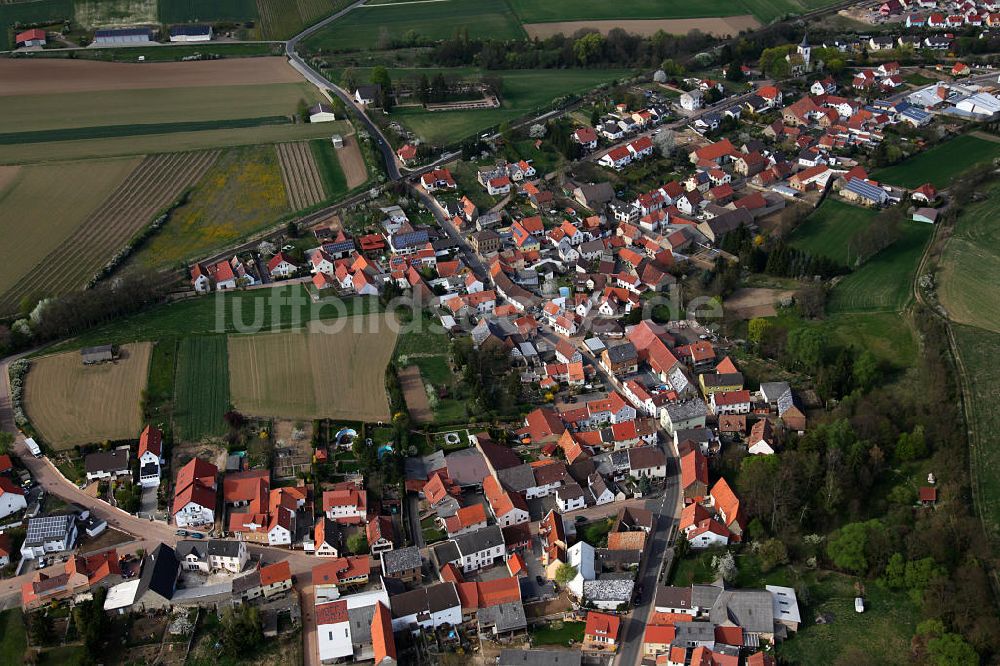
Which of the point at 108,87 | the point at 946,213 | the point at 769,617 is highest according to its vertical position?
the point at 108,87

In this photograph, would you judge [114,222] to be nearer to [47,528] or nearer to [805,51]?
[47,528]

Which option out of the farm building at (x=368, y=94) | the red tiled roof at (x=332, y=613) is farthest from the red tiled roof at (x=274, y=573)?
the farm building at (x=368, y=94)

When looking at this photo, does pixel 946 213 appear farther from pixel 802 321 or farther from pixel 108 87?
pixel 108 87

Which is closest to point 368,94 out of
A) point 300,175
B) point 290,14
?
point 300,175

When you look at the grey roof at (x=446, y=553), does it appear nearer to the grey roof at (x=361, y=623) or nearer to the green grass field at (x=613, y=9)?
the grey roof at (x=361, y=623)

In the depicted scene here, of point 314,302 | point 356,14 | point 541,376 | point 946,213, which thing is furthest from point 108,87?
point 946,213

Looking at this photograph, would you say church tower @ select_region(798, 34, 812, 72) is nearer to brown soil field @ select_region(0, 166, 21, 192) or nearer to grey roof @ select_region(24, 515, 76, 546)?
brown soil field @ select_region(0, 166, 21, 192)
